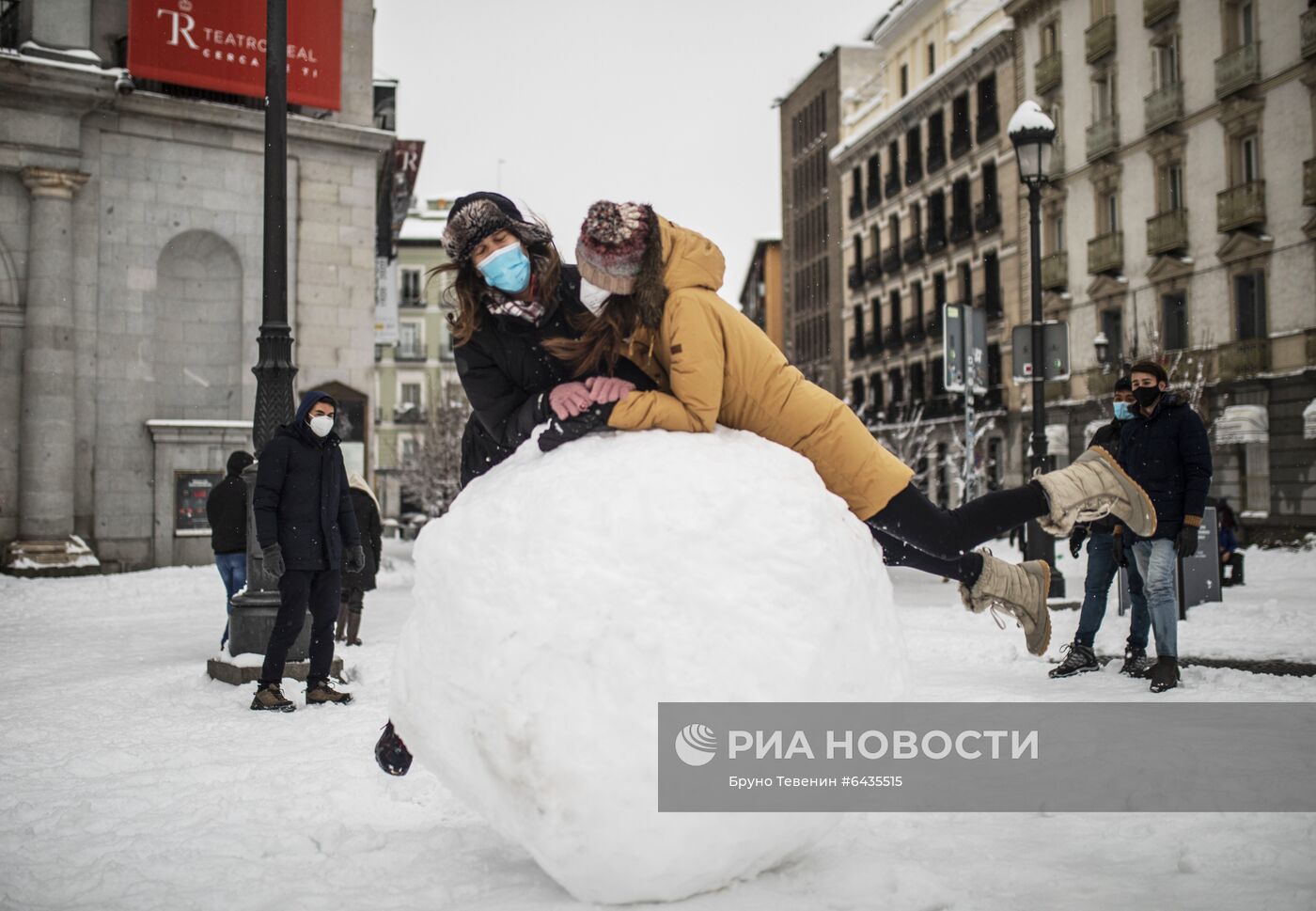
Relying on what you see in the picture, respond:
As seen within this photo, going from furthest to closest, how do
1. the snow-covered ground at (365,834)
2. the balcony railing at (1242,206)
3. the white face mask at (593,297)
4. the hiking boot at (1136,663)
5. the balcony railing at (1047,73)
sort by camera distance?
the balcony railing at (1047,73) < the balcony railing at (1242,206) < the hiking boot at (1136,663) < the white face mask at (593,297) < the snow-covered ground at (365,834)

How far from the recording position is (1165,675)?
6906 millimetres

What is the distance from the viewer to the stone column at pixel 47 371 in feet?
Answer: 60.8

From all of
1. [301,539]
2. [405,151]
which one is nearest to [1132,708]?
[301,539]

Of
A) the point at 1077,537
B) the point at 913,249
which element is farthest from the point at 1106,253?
the point at 1077,537

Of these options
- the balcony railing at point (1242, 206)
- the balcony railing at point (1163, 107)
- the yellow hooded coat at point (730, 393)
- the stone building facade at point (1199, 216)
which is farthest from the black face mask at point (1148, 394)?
the balcony railing at point (1163, 107)

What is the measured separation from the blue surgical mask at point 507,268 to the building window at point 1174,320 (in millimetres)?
30536

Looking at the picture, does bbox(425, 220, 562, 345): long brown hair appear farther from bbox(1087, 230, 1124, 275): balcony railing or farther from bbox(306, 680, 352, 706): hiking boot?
bbox(1087, 230, 1124, 275): balcony railing

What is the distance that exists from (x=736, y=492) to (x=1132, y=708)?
4.09m

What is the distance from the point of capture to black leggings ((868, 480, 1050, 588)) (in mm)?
4168

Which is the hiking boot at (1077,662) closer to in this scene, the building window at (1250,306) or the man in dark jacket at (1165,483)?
the man in dark jacket at (1165,483)

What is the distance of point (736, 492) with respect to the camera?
10.5 ft

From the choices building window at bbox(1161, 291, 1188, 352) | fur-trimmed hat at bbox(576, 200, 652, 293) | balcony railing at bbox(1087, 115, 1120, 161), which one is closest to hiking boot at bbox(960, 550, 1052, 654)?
fur-trimmed hat at bbox(576, 200, 652, 293)

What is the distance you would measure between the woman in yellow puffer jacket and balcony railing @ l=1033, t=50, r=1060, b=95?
1412 inches

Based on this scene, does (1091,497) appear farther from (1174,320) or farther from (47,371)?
(1174,320)
